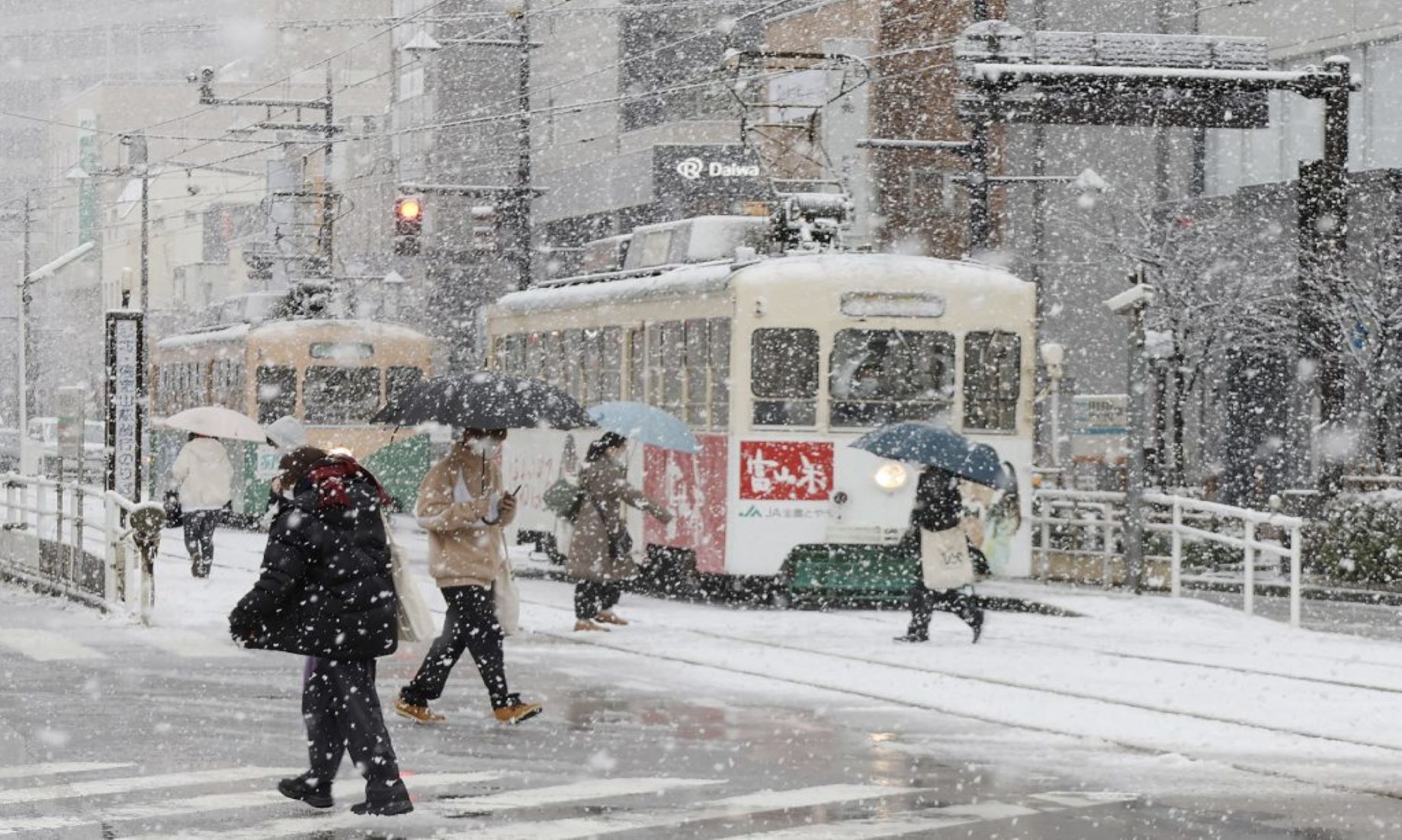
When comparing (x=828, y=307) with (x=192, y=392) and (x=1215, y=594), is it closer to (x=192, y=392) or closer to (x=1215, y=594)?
(x=1215, y=594)

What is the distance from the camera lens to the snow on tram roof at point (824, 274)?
20.9 metres

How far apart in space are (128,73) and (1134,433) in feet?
385

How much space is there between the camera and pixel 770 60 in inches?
1918

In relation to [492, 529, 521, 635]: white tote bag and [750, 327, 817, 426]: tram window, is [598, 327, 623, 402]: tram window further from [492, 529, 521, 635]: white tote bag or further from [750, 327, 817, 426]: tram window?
[492, 529, 521, 635]: white tote bag

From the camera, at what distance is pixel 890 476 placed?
2078 cm

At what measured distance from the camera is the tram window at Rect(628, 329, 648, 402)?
73.7ft

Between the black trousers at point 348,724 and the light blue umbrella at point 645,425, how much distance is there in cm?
932

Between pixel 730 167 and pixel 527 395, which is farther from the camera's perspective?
pixel 730 167

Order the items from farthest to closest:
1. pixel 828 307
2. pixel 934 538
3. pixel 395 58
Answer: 1. pixel 395 58
2. pixel 828 307
3. pixel 934 538

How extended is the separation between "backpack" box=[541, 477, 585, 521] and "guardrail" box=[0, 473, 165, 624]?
2885 mm

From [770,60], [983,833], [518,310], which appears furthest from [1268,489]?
[983,833]

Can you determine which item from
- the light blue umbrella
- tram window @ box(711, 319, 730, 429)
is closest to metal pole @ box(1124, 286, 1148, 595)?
tram window @ box(711, 319, 730, 429)

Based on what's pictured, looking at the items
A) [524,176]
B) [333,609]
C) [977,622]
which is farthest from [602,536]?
[524,176]

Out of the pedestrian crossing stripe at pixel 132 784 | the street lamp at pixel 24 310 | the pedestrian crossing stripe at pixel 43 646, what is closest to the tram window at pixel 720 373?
the pedestrian crossing stripe at pixel 43 646
